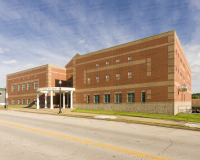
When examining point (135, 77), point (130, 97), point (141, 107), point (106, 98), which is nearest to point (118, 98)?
point (130, 97)

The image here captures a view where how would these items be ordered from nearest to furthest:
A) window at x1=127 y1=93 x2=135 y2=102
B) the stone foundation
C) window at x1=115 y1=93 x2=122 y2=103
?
the stone foundation → window at x1=127 y1=93 x2=135 y2=102 → window at x1=115 y1=93 x2=122 y2=103

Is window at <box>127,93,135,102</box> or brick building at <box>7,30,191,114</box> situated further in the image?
window at <box>127,93,135,102</box>

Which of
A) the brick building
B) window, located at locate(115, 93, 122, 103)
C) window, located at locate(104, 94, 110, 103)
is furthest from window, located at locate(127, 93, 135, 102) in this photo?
window, located at locate(104, 94, 110, 103)

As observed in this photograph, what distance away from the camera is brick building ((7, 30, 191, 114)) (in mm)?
26188

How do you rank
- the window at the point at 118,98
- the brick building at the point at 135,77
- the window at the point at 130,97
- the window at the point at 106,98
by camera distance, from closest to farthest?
1. the brick building at the point at 135,77
2. the window at the point at 130,97
3. the window at the point at 118,98
4. the window at the point at 106,98

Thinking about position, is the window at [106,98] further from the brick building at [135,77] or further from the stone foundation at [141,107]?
the stone foundation at [141,107]

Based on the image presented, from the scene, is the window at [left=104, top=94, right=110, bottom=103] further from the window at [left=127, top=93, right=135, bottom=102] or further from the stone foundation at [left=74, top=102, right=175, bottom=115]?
the window at [left=127, top=93, right=135, bottom=102]

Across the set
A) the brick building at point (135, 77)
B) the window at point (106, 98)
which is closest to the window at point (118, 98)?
the brick building at point (135, 77)

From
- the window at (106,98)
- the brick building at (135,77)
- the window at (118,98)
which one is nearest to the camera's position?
the brick building at (135,77)

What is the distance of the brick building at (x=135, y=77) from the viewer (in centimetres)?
2619

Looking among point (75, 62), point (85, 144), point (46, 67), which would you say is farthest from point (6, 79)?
point (85, 144)

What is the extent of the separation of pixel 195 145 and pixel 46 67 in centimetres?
4278

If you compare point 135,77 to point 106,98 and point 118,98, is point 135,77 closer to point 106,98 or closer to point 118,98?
point 118,98

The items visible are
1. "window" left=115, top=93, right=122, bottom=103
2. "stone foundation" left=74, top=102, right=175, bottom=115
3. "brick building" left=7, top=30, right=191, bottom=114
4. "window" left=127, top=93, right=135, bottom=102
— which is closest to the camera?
"stone foundation" left=74, top=102, right=175, bottom=115
